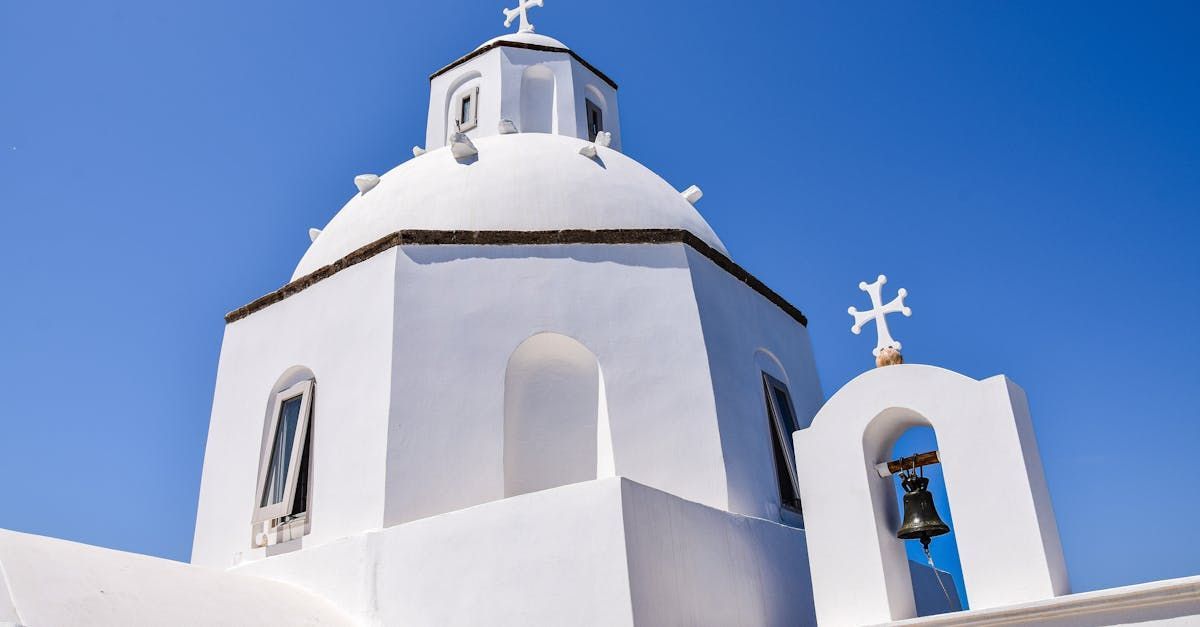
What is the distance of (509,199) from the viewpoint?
355 inches

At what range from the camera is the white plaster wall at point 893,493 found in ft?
17.6

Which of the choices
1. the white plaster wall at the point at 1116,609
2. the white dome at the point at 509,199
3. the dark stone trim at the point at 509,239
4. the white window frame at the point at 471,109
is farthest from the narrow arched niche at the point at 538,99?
the white plaster wall at the point at 1116,609

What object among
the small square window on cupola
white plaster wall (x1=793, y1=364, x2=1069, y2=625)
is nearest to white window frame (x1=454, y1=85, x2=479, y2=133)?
the small square window on cupola

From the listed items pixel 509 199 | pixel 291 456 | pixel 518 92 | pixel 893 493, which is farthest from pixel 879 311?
pixel 518 92

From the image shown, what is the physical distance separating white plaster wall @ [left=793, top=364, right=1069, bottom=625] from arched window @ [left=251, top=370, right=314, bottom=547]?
14.2ft

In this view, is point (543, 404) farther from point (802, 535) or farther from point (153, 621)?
point (153, 621)

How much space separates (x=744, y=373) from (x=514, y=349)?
2.17m

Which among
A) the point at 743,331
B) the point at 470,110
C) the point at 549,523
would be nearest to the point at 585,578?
the point at 549,523

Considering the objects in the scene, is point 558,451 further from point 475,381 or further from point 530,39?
point 530,39

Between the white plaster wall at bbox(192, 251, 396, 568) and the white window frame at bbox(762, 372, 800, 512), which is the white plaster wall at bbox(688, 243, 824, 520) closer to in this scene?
the white window frame at bbox(762, 372, 800, 512)

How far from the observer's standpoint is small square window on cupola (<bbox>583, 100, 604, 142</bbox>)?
13.1m

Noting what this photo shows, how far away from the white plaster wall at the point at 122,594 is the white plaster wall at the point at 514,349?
1.22m

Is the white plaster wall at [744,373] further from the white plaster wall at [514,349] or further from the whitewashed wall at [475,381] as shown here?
the white plaster wall at [514,349]

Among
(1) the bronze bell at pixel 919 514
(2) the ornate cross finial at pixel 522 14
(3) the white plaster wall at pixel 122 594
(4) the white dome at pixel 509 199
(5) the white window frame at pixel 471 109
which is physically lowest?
(3) the white plaster wall at pixel 122 594
